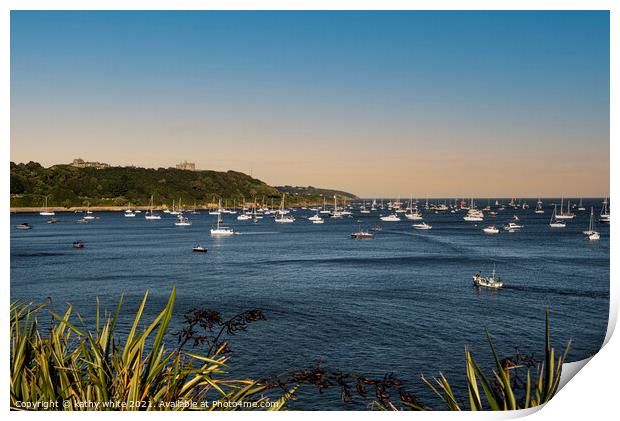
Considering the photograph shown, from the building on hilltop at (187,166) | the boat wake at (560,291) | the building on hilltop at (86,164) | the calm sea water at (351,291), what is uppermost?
the building on hilltop at (187,166)

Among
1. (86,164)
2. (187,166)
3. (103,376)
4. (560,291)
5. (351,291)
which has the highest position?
(187,166)

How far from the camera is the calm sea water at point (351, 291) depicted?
52.2 ft

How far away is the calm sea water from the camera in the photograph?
52.2ft

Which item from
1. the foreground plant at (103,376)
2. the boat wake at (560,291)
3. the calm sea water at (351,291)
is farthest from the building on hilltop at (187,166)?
the foreground plant at (103,376)

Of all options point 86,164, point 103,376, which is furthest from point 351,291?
point 86,164

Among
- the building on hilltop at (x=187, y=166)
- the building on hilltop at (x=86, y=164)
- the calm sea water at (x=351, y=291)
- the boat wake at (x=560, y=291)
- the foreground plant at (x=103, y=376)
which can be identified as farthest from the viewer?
the building on hilltop at (x=187, y=166)

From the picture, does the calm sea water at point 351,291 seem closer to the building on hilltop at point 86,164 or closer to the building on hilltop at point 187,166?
the building on hilltop at point 86,164

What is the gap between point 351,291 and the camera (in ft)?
84.4

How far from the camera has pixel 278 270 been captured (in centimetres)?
3256

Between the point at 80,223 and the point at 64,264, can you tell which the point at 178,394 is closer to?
the point at 64,264

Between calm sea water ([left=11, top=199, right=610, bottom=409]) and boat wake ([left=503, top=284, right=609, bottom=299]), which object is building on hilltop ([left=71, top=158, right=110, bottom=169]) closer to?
calm sea water ([left=11, top=199, right=610, bottom=409])

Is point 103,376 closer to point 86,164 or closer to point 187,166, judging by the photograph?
point 86,164

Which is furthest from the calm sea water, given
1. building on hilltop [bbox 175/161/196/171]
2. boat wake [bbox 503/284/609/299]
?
building on hilltop [bbox 175/161/196/171]
